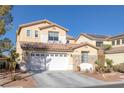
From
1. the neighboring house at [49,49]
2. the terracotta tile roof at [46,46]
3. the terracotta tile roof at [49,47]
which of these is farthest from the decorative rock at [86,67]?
the terracotta tile roof at [46,46]

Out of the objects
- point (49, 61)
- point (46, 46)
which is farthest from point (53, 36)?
point (49, 61)

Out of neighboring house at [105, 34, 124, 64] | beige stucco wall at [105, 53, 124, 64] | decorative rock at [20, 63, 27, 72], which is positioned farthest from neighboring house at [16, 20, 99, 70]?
neighboring house at [105, 34, 124, 64]

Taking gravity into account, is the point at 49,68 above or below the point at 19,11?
below

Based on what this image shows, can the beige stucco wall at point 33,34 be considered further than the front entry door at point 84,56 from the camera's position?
Yes

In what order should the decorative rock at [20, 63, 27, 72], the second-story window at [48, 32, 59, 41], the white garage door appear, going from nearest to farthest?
1. the decorative rock at [20, 63, 27, 72]
2. the white garage door
3. the second-story window at [48, 32, 59, 41]

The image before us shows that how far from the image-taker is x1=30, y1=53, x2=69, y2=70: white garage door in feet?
105

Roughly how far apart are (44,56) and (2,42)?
730 centimetres

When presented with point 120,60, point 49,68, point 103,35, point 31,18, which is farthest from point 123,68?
point 103,35

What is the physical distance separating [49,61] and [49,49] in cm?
144

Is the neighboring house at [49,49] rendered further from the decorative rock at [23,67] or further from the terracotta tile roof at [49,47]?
the decorative rock at [23,67]

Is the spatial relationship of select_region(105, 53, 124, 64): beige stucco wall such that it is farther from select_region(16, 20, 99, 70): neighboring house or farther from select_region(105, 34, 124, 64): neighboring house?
select_region(16, 20, 99, 70): neighboring house

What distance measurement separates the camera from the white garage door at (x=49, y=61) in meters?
32.0

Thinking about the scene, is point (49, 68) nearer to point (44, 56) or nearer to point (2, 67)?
point (44, 56)

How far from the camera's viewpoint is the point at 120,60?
35.4m
